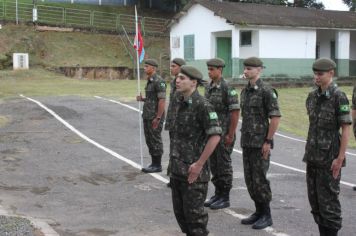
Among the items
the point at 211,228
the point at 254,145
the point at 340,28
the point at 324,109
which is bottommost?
the point at 211,228

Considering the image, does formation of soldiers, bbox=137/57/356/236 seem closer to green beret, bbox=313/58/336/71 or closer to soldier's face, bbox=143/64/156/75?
green beret, bbox=313/58/336/71

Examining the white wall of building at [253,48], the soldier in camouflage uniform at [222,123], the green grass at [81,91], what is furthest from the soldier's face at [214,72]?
the white wall of building at [253,48]

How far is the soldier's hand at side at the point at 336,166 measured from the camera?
17.0ft

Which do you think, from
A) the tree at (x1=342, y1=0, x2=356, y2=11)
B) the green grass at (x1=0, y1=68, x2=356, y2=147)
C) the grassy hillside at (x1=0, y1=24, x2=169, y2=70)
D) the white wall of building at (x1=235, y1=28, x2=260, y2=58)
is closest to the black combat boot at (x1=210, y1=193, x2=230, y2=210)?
the green grass at (x1=0, y1=68, x2=356, y2=147)

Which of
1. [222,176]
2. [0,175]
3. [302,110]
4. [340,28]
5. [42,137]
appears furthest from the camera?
[340,28]

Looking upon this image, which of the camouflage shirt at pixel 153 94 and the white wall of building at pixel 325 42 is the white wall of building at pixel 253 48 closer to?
the white wall of building at pixel 325 42

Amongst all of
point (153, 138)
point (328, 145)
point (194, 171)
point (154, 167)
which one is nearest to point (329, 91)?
point (328, 145)

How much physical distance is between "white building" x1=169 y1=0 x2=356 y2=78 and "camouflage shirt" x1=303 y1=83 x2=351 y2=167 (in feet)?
70.8

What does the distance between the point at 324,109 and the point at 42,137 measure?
8599 millimetres

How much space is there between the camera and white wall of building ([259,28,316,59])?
2770cm

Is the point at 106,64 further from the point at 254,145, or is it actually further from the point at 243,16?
the point at 254,145

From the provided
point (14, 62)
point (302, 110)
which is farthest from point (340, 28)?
point (14, 62)

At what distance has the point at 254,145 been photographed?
6.13m

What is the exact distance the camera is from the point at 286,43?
2831cm
